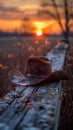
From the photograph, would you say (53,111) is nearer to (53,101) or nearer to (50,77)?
(53,101)

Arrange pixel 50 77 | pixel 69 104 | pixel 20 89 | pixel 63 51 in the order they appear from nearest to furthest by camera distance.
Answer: pixel 20 89, pixel 50 77, pixel 69 104, pixel 63 51

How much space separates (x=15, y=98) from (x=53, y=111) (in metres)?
0.94

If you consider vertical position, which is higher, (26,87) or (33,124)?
(26,87)

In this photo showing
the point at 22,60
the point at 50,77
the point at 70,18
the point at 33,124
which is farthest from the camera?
the point at 70,18

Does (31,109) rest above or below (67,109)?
below

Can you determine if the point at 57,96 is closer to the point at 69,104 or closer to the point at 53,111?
the point at 53,111

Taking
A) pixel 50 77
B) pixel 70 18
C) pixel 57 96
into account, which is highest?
pixel 70 18

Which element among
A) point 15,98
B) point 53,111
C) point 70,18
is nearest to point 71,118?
point 15,98

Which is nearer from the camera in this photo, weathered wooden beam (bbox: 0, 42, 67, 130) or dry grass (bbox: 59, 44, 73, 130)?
weathered wooden beam (bbox: 0, 42, 67, 130)

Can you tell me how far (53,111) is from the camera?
467cm

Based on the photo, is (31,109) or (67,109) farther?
(67,109)

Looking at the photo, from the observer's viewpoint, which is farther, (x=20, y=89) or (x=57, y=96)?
(x=20, y=89)

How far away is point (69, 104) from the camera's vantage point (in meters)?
7.33

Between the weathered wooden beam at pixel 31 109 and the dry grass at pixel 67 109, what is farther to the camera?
the dry grass at pixel 67 109
